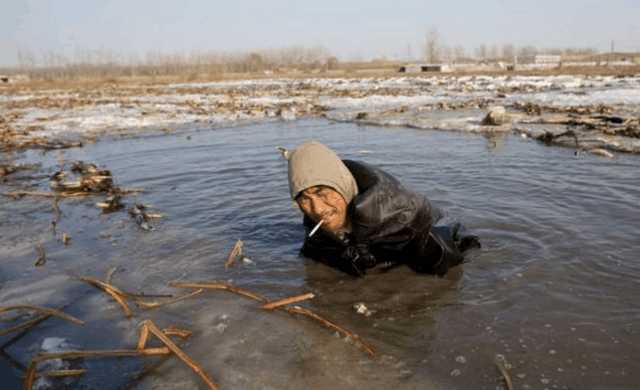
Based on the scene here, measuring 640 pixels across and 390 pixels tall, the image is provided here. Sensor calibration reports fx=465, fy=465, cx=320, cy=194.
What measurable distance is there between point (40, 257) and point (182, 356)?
2.78 meters

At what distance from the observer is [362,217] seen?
3.59 metres

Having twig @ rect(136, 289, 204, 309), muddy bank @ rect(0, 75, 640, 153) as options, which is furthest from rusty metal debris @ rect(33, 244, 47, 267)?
muddy bank @ rect(0, 75, 640, 153)

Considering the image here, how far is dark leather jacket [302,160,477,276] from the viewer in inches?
144

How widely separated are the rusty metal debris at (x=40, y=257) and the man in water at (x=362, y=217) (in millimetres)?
2718

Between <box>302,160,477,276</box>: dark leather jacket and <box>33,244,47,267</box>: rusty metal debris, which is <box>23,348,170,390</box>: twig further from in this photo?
<box>33,244,47,267</box>: rusty metal debris

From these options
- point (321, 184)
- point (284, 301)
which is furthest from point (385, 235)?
point (284, 301)

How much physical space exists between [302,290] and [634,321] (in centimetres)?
249

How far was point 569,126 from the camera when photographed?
42.3 feet

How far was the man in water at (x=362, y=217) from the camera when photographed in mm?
3590

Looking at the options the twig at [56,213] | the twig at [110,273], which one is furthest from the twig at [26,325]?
the twig at [56,213]

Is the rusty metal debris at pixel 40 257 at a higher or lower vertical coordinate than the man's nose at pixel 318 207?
lower

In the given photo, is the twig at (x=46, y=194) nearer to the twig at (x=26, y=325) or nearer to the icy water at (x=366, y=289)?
the icy water at (x=366, y=289)

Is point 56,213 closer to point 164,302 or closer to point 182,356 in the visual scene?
point 164,302

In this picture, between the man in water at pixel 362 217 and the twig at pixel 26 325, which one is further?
the man in water at pixel 362 217
